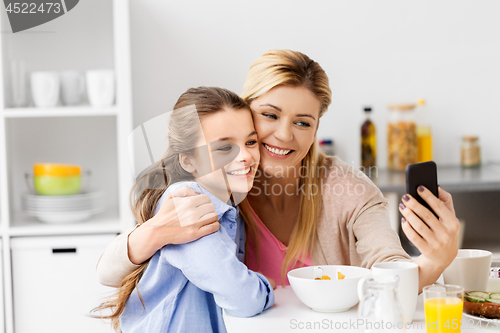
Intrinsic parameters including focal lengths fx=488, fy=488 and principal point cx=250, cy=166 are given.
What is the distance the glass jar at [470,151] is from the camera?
2438mm

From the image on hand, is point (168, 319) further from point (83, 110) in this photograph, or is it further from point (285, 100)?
point (83, 110)

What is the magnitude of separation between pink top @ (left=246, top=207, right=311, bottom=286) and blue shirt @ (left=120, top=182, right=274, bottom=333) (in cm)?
22

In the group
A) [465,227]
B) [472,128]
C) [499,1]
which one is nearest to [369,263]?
[465,227]

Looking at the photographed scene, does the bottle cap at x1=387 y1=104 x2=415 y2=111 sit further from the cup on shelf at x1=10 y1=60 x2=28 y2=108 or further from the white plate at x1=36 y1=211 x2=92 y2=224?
the cup on shelf at x1=10 y1=60 x2=28 y2=108

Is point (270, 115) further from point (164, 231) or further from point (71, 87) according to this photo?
point (71, 87)

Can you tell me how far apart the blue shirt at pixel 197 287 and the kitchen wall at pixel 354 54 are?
1374 millimetres

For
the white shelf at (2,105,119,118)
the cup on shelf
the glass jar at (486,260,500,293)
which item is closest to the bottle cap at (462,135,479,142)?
the glass jar at (486,260,500,293)

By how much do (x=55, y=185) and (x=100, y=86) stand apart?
1.43ft

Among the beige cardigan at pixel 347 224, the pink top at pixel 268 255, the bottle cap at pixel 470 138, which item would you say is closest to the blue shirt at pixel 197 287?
the beige cardigan at pixel 347 224

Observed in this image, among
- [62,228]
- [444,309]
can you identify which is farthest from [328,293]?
[62,228]

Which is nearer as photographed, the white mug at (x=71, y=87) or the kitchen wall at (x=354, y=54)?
the white mug at (x=71, y=87)

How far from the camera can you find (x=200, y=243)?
95cm

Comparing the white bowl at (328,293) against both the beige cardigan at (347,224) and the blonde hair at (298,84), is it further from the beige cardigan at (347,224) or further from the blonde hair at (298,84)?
the blonde hair at (298,84)

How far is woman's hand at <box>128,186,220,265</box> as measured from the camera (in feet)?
3.14
